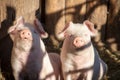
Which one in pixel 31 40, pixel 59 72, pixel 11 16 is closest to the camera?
pixel 31 40

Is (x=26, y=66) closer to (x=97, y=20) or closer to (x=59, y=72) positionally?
(x=59, y=72)

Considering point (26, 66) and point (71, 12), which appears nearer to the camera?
point (26, 66)

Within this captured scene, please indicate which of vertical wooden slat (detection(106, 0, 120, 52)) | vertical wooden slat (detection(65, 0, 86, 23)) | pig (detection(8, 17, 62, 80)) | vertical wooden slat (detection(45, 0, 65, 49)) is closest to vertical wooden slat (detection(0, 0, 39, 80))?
pig (detection(8, 17, 62, 80))

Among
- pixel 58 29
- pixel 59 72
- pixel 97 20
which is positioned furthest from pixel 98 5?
pixel 59 72

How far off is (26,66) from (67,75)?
37 centimetres

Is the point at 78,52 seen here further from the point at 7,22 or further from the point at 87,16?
the point at 87,16

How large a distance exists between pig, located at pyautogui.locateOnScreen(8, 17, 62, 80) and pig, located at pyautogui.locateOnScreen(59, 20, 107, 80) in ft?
0.47

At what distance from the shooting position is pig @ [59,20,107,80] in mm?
3629

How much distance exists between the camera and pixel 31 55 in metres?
3.76

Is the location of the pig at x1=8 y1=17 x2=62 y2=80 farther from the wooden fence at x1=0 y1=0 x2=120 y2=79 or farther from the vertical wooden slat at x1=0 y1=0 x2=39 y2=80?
the wooden fence at x1=0 y1=0 x2=120 y2=79

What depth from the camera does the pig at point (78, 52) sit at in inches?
143

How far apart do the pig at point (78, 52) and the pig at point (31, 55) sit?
14 cm

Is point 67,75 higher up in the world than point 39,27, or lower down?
lower down

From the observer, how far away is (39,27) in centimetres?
380
